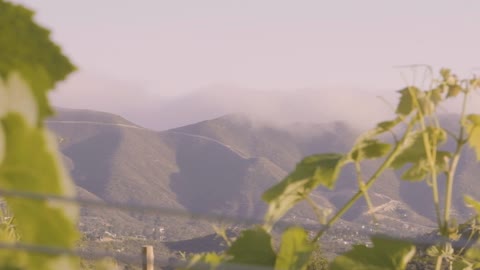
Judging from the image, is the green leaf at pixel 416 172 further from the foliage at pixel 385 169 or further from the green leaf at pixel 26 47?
the green leaf at pixel 26 47

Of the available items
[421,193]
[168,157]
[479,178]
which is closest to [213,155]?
[168,157]

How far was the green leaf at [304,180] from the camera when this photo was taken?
958 mm

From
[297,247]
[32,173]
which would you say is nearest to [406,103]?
[297,247]

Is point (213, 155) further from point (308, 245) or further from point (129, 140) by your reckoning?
point (308, 245)

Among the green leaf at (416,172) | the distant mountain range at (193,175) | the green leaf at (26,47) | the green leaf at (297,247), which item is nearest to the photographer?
the green leaf at (26,47)

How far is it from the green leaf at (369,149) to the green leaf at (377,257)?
0.11 m

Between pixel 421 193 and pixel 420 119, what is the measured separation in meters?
192

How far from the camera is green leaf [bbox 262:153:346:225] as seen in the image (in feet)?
3.14

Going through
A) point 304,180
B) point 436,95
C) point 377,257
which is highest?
point 436,95

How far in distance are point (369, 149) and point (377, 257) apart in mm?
146

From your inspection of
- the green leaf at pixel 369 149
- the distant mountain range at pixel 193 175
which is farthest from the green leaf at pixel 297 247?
the distant mountain range at pixel 193 175

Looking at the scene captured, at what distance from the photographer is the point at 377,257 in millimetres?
1050

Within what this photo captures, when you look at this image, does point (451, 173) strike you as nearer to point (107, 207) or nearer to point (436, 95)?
point (436, 95)

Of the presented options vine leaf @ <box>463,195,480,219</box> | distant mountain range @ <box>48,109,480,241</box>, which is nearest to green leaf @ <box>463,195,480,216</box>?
vine leaf @ <box>463,195,480,219</box>
